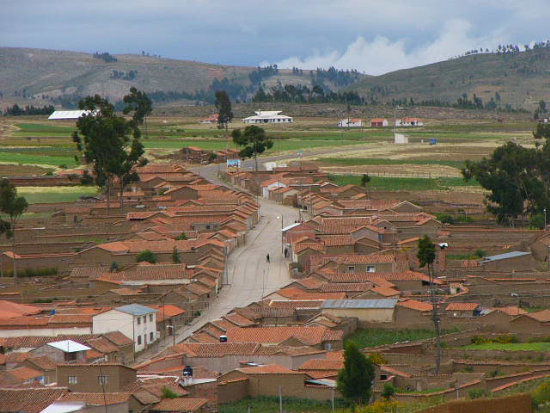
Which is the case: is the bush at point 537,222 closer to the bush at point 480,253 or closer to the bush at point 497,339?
the bush at point 480,253

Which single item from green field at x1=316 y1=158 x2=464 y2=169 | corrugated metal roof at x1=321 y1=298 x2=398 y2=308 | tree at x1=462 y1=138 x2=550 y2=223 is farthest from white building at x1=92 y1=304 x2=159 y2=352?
green field at x1=316 y1=158 x2=464 y2=169

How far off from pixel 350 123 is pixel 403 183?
6147 cm

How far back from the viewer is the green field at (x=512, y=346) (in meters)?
36.0

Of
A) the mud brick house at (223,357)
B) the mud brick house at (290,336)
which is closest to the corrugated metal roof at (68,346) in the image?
the mud brick house at (223,357)

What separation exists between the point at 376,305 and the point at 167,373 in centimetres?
1006

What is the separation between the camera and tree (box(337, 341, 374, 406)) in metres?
29.4

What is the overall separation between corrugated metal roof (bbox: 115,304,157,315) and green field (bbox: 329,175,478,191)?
37756 millimetres

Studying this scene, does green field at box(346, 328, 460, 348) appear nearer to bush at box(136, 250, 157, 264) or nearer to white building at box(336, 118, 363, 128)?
bush at box(136, 250, 157, 264)

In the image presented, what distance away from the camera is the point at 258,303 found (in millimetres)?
42562

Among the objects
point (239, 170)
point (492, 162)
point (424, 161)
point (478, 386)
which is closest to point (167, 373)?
point (478, 386)

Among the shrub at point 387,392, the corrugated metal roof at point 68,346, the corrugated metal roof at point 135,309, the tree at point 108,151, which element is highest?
the tree at point 108,151

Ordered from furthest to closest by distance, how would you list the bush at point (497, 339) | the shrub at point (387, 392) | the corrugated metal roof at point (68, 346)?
the bush at point (497, 339), the corrugated metal roof at point (68, 346), the shrub at point (387, 392)

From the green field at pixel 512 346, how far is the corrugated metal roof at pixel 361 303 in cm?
383

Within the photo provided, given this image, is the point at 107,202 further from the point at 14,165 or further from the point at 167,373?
the point at 167,373
